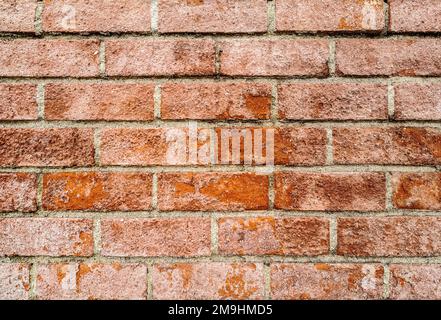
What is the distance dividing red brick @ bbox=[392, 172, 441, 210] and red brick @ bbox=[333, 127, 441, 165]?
3 centimetres

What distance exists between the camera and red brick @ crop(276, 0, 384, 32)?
2.23 ft

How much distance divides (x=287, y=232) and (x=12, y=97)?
2.11 feet

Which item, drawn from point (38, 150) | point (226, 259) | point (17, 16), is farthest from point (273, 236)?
point (17, 16)

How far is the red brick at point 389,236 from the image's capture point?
0.68 meters

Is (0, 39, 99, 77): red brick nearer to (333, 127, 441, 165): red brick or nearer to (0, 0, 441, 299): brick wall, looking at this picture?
(0, 0, 441, 299): brick wall

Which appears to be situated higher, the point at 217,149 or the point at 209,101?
the point at 209,101

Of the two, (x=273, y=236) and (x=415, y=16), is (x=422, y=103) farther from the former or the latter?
(x=273, y=236)

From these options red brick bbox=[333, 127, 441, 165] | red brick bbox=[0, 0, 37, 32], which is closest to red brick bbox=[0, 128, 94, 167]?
red brick bbox=[0, 0, 37, 32]

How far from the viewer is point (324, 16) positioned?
2.24ft

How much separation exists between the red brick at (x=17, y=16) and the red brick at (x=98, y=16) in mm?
30

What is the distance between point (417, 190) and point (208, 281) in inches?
18.8
